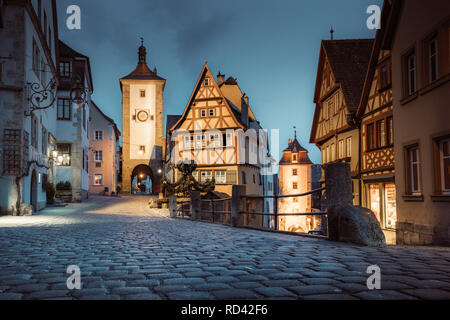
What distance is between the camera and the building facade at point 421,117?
421 inches

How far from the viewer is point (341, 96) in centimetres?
2088

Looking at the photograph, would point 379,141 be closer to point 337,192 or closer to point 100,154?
point 337,192

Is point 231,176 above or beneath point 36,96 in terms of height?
beneath

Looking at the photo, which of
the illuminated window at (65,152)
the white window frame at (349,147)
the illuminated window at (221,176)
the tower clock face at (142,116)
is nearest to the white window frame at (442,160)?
the white window frame at (349,147)

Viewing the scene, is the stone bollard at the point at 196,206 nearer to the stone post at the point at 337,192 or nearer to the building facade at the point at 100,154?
the stone post at the point at 337,192

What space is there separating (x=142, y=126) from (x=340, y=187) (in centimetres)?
4586

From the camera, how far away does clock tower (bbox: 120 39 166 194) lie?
50594mm

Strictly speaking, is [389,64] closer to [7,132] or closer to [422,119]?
[422,119]

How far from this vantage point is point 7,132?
16672mm

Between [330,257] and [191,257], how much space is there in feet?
6.00

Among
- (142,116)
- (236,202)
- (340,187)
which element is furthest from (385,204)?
(142,116)

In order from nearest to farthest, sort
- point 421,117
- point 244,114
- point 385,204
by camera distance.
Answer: point 421,117, point 385,204, point 244,114

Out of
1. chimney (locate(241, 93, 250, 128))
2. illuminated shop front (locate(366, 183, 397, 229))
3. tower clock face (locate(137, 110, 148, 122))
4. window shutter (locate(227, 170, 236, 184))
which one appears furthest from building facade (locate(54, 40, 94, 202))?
illuminated shop front (locate(366, 183, 397, 229))

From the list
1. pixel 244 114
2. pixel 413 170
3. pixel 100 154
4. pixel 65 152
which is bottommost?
pixel 413 170
